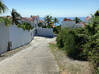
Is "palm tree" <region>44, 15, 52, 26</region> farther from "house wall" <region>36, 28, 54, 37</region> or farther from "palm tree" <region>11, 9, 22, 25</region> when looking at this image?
"palm tree" <region>11, 9, 22, 25</region>

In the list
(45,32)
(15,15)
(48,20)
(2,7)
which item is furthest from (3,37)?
(48,20)

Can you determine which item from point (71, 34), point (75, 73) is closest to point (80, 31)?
point (71, 34)

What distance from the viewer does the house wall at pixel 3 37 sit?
14875 millimetres

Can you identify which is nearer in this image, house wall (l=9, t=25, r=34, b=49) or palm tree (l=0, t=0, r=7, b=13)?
palm tree (l=0, t=0, r=7, b=13)

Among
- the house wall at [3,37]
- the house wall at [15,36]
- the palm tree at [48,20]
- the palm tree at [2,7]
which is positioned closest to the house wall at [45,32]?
the palm tree at [48,20]

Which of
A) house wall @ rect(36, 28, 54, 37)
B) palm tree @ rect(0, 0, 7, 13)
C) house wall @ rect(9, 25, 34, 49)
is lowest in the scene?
house wall @ rect(36, 28, 54, 37)

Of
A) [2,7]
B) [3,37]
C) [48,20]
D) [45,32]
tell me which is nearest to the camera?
[2,7]

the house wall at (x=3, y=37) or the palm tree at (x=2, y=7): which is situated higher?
the palm tree at (x=2, y=7)

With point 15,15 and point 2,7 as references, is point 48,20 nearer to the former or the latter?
point 15,15

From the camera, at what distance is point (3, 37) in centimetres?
1537

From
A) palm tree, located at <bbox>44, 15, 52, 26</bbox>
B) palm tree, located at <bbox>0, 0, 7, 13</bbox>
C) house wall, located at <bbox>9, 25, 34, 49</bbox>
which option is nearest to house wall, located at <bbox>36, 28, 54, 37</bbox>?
palm tree, located at <bbox>44, 15, 52, 26</bbox>

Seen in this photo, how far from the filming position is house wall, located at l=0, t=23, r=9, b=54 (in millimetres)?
14875

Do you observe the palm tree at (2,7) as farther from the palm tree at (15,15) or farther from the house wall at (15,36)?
the palm tree at (15,15)

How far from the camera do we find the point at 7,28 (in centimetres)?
1622
